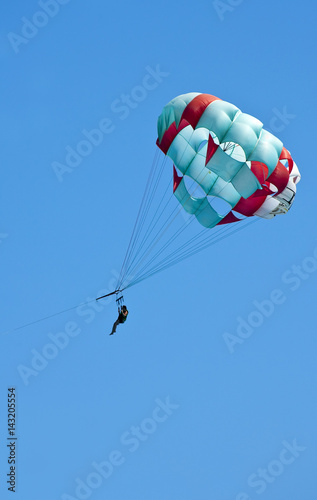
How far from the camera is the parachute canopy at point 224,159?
123 ft

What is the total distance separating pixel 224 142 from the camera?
37.5m

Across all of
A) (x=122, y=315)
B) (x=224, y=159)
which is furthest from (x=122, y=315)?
(x=224, y=159)

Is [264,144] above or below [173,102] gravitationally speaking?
below

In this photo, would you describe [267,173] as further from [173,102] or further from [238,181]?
[173,102]

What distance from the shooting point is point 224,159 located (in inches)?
1479

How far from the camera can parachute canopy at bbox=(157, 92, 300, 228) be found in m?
37.3

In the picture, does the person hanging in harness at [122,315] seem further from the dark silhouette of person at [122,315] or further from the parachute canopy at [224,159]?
the parachute canopy at [224,159]

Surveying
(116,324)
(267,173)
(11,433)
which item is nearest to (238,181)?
(267,173)

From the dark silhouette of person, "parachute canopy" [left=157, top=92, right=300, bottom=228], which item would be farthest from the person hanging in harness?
"parachute canopy" [left=157, top=92, right=300, bottom=228]

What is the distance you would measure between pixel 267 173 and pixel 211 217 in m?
3.28

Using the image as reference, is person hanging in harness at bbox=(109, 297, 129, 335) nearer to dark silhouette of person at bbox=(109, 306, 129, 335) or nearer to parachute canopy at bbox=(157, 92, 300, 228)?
dark silhouette of person at bbox=(109, 306, 129, 335)

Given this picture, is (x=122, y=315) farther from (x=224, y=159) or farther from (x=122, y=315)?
(x=224, y=159)

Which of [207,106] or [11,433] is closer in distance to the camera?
[207,106]

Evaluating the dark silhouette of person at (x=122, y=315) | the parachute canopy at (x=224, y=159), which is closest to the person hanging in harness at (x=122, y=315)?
the dark silhouette of person at (x=122, y=315)
